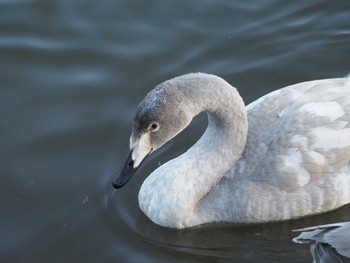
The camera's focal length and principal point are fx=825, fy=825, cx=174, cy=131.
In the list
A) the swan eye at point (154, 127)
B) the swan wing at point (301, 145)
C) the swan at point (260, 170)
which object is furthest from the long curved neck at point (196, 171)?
the swan eye at point (154, 127)

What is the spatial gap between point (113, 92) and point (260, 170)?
2.12 meters

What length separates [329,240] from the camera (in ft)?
17.7

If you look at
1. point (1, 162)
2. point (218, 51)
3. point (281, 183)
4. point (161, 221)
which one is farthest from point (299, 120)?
point (1, 162)

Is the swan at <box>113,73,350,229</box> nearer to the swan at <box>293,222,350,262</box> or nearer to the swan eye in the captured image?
the swan eye

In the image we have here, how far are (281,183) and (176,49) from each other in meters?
2.50

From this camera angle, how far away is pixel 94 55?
27.9 ft

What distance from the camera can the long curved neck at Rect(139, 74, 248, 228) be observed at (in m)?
6.52

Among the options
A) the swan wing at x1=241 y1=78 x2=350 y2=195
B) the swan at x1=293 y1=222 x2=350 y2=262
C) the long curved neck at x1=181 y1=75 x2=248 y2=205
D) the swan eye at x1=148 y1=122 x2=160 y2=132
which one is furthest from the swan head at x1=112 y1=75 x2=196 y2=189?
the swan at x1=293 y1=222 x2=350 y2=262

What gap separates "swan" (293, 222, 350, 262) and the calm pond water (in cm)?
79

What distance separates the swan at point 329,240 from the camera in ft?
17.4

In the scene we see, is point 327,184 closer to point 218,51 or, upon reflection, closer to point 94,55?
point 218,51

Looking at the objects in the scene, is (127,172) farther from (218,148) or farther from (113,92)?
(113,92)

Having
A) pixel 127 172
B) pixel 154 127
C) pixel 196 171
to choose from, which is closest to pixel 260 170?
pixel 196 171

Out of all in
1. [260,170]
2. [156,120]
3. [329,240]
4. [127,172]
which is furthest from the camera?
[260,170]
